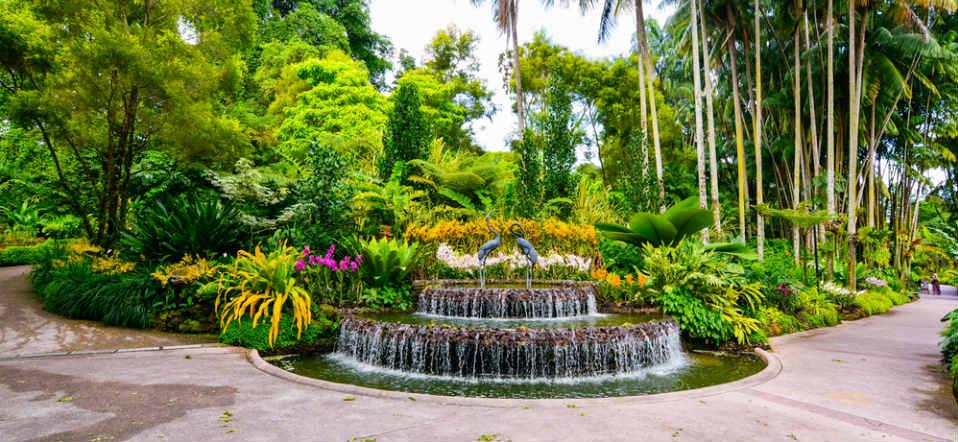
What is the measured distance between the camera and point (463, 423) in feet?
11.2

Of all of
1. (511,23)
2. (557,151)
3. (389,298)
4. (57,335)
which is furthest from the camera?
(511,23)

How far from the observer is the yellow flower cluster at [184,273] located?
6582 millimetres

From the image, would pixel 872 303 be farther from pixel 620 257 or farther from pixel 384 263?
pixel 384 263

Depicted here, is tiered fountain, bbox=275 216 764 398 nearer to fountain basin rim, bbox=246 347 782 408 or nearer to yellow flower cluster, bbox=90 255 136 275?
fountain basin rim, bbox=246 347 782 408

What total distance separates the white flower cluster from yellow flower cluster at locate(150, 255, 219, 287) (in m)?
3.53

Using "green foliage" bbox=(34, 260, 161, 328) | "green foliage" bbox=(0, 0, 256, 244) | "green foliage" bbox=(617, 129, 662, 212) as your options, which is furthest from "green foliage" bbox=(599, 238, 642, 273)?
"green foliage" bbox=(34, 260, 161, 328)

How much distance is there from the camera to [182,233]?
725 cm

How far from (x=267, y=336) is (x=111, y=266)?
324 centimetres

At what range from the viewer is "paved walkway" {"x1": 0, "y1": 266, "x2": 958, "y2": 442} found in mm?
3199

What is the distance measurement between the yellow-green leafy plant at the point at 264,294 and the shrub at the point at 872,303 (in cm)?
1081

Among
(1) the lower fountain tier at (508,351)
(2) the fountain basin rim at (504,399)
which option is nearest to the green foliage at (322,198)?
(1) the lower fountain tier at (508,351)

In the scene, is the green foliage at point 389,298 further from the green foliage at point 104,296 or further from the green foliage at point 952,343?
the green foliage at point 952,343

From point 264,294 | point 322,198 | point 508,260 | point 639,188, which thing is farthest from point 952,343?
point 322,198

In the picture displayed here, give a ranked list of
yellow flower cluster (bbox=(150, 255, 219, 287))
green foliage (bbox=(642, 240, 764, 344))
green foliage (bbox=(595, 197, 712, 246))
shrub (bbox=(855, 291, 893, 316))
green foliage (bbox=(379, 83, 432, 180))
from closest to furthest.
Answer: yellow flower cluster (bbox=(150, 255, 219, 287))
green foliage (bbox=(642, 240, 764, 344))
green foliage (bbox=(595, 197, 712, 246))
shrub (bbox=(855, 291, 893, 316))
green foliage (bbox=(379, 83, 432, 180))
